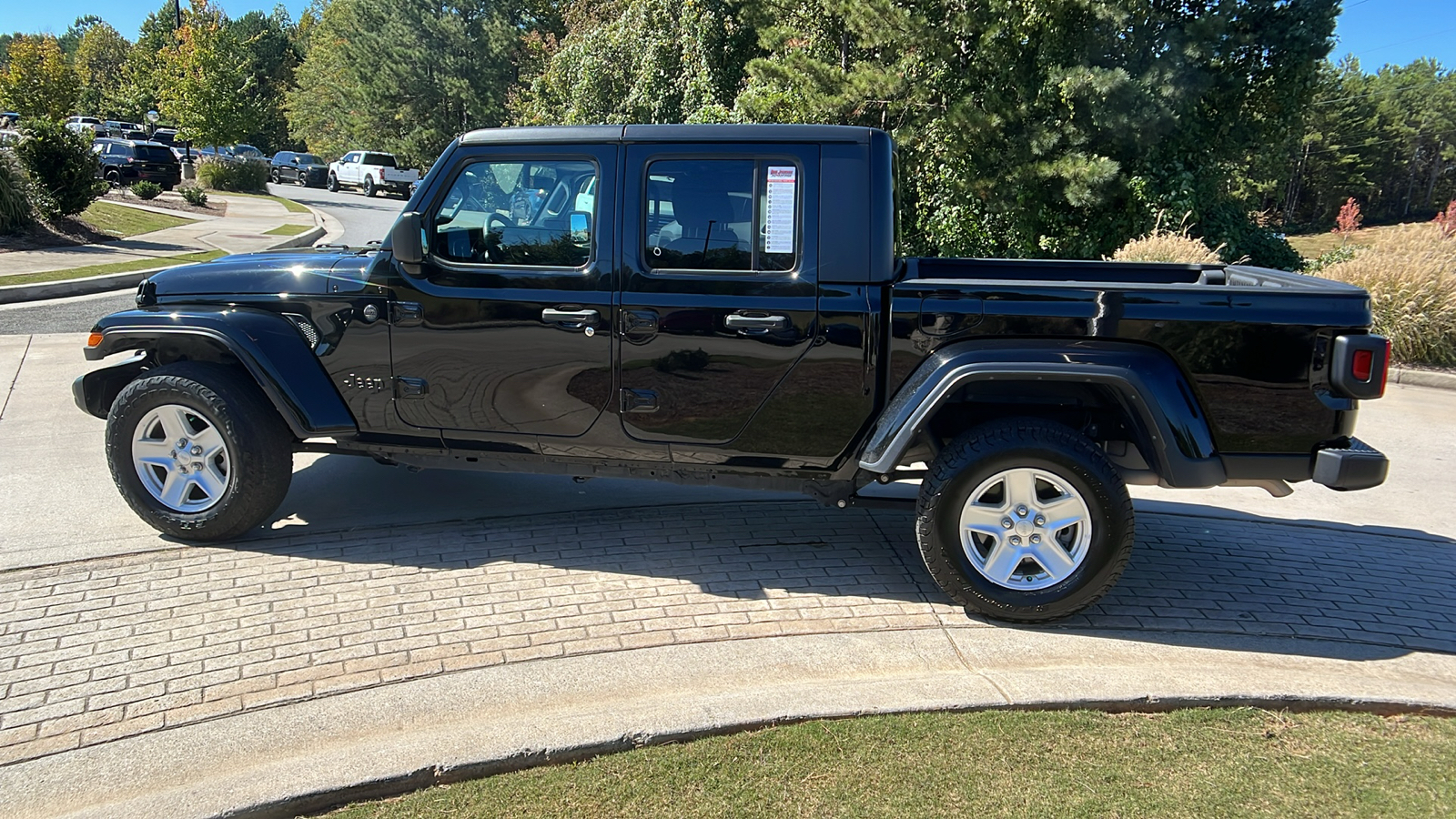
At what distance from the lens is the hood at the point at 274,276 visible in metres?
4.54

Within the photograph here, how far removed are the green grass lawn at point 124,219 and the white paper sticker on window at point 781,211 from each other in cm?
1757

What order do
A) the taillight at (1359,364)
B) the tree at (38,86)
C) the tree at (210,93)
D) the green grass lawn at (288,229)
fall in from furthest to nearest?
the tree at (38,86)
the tree at (210,93)
the green grass lawn at (288,229)
the taillight at (1359,364)

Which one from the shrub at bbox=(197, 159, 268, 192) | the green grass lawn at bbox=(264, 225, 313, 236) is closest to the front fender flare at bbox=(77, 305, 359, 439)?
the green grass lawn at bbox=(264, 225, 313, 236)

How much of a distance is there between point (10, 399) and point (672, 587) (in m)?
5.76

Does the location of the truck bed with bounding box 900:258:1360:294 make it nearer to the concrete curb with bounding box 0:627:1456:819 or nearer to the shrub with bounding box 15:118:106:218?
the concrete curb with bounding box 0:627:1456:819

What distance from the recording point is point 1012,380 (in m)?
3.97

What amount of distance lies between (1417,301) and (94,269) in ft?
53.0

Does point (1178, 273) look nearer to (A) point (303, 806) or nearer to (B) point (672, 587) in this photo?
(B) point (672, 587)

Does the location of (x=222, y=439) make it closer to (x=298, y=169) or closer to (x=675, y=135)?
(x=675, y=135)

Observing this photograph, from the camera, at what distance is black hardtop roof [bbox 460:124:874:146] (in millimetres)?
4168

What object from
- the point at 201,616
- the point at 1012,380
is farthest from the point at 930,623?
the point at 201,616

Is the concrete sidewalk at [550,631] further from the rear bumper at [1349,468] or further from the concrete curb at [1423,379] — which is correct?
the concrete curb at [1423,379]

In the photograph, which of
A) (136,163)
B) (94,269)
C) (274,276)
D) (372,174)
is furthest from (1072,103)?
(372,174)

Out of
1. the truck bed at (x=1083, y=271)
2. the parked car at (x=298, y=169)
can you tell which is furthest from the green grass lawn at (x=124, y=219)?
the parked car at (x=298, y=169)
